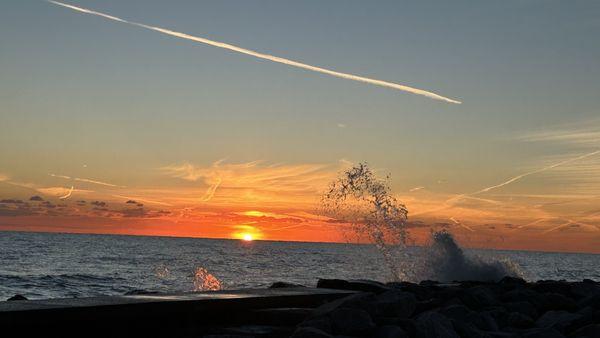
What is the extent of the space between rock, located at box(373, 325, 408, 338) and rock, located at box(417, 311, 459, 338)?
163mm

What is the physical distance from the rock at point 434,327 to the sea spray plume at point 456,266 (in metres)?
11.8

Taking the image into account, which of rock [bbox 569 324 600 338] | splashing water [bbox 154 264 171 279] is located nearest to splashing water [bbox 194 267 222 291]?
splashing water [bbox 154 264 171 279]

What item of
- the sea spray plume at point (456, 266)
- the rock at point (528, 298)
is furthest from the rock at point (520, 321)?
the sea spray plume at point (456, 266)

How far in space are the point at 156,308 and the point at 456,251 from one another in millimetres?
14064

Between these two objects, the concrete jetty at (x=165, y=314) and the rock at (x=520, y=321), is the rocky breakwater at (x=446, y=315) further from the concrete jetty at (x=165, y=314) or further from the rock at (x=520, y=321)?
the concrete jetty at (x=165, y=314)

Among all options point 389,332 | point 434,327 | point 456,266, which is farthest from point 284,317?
point 456,266

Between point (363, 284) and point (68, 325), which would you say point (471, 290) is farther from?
point (68, 325)

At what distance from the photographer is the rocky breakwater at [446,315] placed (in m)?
5.19

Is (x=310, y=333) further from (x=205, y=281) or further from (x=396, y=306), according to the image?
(x=205, y=281)

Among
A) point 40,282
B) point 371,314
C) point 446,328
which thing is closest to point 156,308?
point 371,314

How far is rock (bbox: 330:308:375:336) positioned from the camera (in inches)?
204

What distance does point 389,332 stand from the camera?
201 inches

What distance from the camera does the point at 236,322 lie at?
18.4ft

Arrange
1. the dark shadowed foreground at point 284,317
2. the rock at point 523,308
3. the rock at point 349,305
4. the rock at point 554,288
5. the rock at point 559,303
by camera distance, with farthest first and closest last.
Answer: the rock at point 554,288, the rock at point 559,303, the rock at point 523,308, the rock at point 349,305, the dark shadowed foreground at point 284,317
